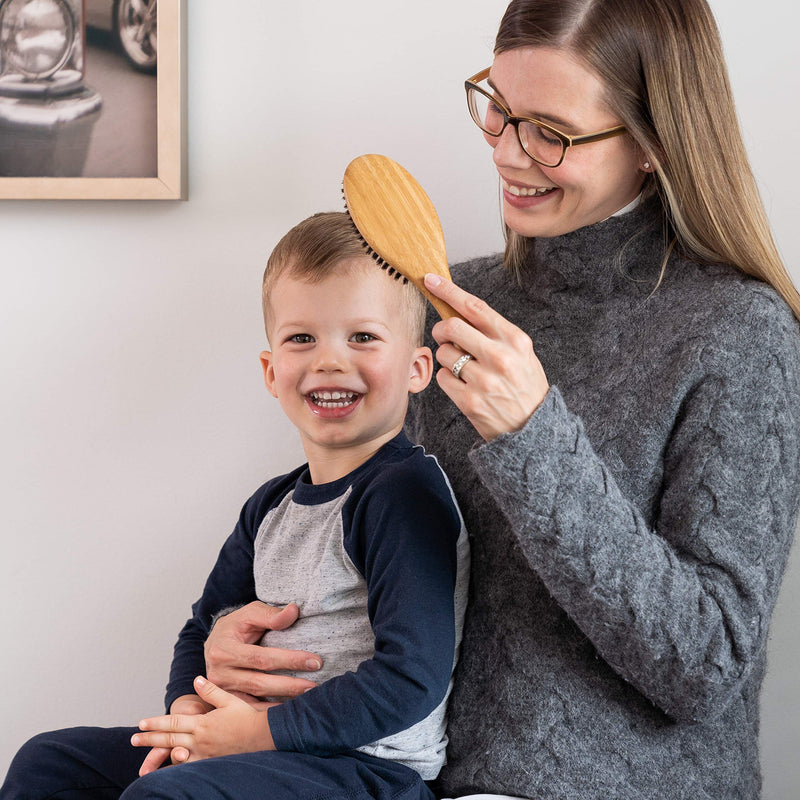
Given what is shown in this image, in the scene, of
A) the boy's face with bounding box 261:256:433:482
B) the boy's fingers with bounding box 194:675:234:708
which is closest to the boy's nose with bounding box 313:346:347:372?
the boy's face with bounding box 261:256:433:482

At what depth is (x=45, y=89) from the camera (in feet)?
4.19

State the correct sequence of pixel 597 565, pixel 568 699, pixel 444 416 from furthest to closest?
pixel 444 416
pixel 568 699
pixel 597 565

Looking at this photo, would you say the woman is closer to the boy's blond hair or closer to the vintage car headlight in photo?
the boy's blond hair

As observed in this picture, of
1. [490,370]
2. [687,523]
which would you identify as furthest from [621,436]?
[490,370]

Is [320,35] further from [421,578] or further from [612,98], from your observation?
[421,578]

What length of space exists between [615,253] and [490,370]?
0.33m

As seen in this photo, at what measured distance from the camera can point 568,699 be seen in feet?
3.05

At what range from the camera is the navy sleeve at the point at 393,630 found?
86 centimetres

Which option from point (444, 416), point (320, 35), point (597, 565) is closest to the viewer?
point (597, 565)

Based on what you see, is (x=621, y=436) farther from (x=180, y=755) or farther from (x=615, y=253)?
(x=180, y=755)

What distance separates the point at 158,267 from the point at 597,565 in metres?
0.81

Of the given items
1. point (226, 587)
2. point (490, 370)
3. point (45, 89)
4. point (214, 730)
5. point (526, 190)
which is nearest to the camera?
point (490, 370)

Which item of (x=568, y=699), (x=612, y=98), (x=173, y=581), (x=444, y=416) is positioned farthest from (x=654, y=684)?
(x=173, y=581)

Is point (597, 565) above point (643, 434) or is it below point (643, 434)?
below
